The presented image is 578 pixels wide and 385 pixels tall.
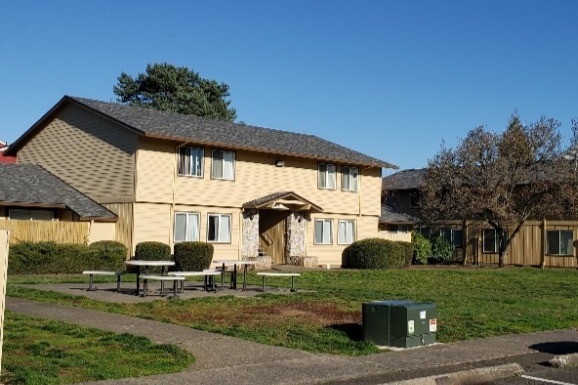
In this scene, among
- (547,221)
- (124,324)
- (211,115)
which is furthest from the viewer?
(211,115)

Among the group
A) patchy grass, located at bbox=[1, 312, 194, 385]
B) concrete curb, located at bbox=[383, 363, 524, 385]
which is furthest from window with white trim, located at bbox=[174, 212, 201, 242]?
concrete curb, located at bbox=[383, 363, 524, 385]

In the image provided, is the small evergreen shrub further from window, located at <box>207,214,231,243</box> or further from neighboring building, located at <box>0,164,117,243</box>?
neighboring building, located at <box>0,164,117,243</box>

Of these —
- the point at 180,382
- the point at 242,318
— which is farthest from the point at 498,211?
the point at 180,382

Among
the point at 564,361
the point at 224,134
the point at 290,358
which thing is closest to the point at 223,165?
the point at 224,134

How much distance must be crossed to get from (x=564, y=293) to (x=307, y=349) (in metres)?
14.5

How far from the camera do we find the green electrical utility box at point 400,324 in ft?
37.7

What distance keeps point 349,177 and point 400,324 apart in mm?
27357

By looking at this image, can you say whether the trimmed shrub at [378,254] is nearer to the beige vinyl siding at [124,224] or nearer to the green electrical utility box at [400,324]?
the beige vinyl siding at [124,224]

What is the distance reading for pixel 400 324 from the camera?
1152 centimetres

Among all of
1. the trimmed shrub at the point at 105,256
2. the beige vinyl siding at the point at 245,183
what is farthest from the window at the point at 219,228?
the trimmed shrub at the point at 105,256

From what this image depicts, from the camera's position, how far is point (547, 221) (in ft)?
139

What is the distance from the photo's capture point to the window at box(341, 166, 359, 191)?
38438 millimetres

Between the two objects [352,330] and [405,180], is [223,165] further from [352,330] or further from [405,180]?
[405,180]

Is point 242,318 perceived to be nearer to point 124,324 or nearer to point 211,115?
point 124,324
